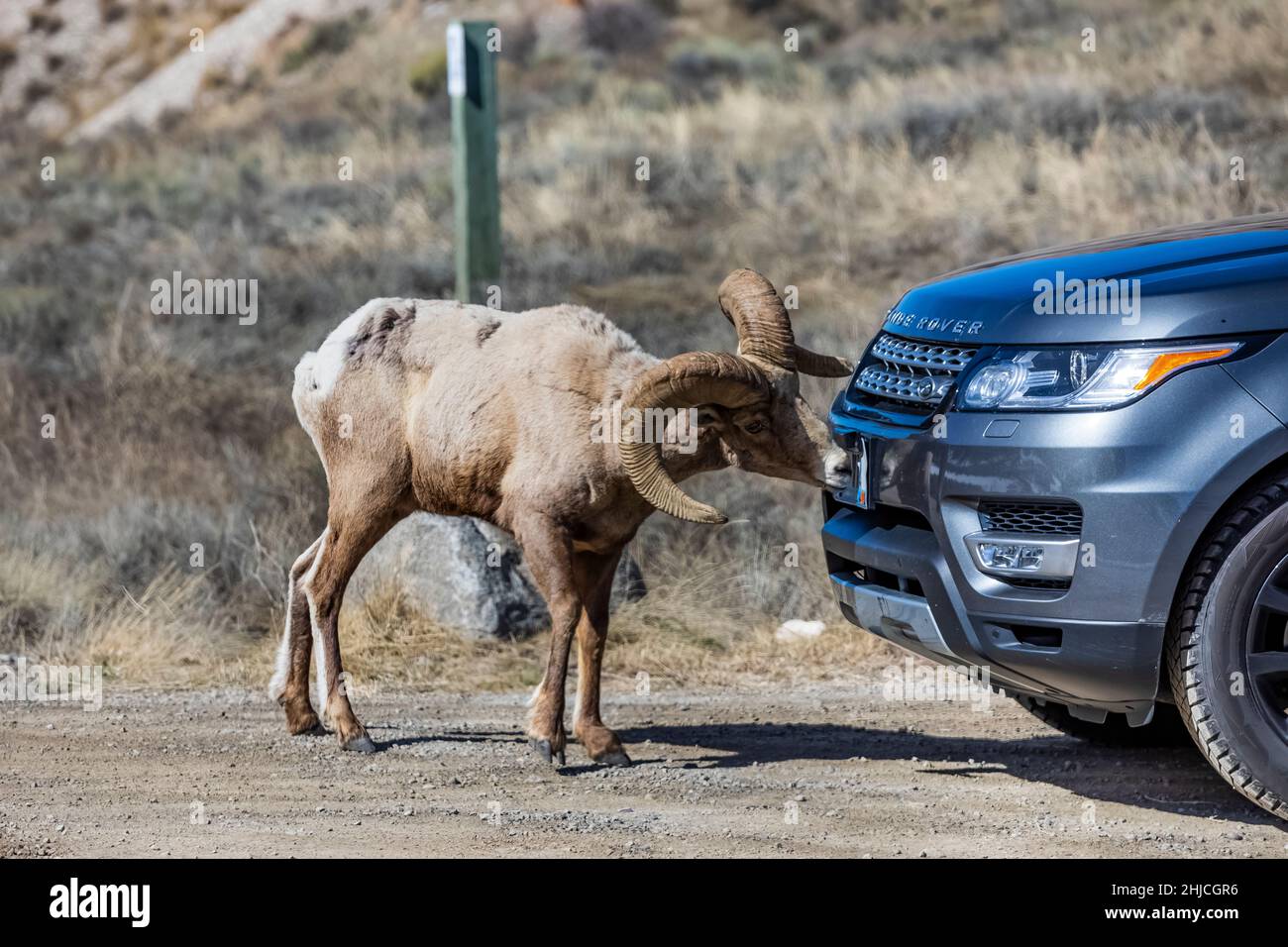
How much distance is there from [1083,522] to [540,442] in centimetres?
272

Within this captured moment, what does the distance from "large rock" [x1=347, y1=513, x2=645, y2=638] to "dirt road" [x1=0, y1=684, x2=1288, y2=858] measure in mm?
1136

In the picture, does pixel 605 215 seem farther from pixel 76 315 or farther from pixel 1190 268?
pixel 1190 268

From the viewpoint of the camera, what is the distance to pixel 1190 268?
5953 mm

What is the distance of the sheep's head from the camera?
7.13 metres

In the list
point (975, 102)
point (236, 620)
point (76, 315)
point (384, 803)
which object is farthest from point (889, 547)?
point (975, 102)

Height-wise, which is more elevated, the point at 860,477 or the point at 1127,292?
the point at 1127,292

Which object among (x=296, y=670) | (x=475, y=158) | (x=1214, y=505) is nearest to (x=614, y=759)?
(x=296, y=670)

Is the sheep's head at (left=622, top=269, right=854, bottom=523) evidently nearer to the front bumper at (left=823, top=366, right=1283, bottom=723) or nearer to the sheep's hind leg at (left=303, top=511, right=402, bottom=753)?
the front bumper at (left=823, top=366, right=1283, bottom=723)

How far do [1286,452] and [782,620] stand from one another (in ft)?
16.7

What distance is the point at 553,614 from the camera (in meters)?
7.60

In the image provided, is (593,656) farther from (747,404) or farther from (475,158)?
(475,158)

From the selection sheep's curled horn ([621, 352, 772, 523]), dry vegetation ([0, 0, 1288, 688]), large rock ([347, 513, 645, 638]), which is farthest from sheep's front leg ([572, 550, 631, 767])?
large rock ([347, 513, 645, 638])

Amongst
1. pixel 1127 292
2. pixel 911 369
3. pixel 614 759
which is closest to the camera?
pixel 1127 292

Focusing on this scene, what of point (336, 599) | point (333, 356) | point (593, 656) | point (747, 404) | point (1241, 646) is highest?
point (333, 356)
